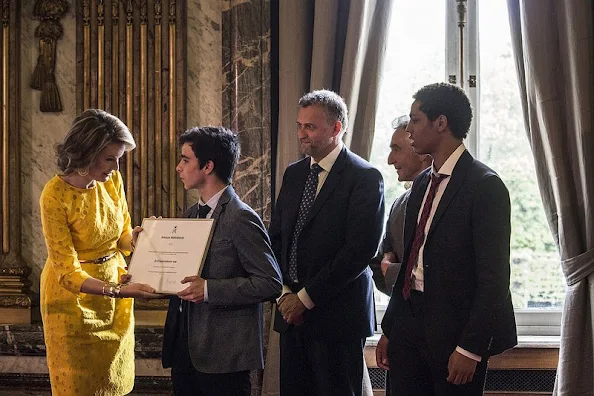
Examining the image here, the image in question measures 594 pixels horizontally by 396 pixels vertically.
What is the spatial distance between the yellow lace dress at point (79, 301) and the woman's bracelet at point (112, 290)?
79 millimetres

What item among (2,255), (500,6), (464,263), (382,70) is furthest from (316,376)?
(500,6)

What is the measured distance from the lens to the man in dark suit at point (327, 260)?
302 centimetres

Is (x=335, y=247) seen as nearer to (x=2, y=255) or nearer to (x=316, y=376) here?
(x=316, y=376)

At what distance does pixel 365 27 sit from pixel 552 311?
1.74 metres

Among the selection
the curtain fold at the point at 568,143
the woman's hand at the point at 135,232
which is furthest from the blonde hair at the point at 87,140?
the curtain fold at the point at 568,143

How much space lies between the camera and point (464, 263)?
247 cm

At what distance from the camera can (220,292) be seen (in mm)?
2605

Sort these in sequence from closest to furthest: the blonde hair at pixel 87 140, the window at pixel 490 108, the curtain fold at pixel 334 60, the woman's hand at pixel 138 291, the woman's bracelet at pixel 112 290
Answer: the woman's hand at pixel 138 291 → the woman's bracelet at pixel 112 290 → the blonde hair at pixel 87 140 → the curtain fold at pixel 334 60 → the window at pixel 490 108

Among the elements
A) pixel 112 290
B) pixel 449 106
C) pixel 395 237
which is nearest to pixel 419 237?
pixel 449 106

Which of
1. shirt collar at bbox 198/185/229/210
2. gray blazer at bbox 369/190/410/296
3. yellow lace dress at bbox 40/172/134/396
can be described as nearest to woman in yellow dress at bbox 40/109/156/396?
yellow lace dress at bbox 40/172/134/396

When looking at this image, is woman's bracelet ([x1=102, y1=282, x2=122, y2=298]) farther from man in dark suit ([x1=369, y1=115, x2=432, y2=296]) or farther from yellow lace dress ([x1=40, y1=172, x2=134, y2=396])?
man in dark suit ([x1=369, y1=115, x2=432, y2=296])

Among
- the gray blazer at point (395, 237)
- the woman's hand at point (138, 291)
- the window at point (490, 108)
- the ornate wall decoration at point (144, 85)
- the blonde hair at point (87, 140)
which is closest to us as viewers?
the woman's hand at point (138, 291)

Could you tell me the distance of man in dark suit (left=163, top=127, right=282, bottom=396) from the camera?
261cm

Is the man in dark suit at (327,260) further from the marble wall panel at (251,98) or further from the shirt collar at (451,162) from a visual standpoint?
the marble wall panel at (251,98)
